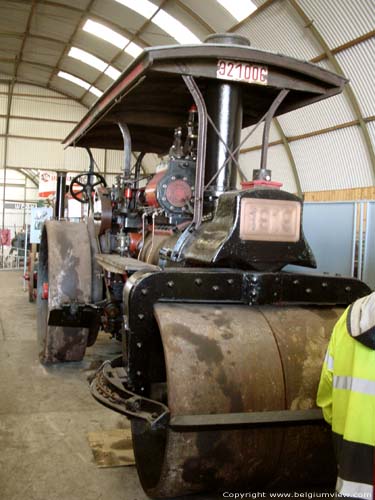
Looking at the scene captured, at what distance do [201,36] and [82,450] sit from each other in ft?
36.6

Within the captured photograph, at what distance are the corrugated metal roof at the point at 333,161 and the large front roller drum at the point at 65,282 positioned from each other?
724cm

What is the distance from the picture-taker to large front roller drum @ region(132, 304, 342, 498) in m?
2.09

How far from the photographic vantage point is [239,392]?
216cm

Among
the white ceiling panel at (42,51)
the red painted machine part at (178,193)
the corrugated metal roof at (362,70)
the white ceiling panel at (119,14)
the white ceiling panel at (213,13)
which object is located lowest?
the red painted machine part at (178,193)

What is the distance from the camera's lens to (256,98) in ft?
12.7

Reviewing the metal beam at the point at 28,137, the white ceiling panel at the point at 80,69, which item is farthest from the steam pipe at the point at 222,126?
the metal beam at the point at 28,137

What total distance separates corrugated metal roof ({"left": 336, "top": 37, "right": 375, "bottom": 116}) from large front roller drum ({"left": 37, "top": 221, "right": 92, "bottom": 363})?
6521 millimetres

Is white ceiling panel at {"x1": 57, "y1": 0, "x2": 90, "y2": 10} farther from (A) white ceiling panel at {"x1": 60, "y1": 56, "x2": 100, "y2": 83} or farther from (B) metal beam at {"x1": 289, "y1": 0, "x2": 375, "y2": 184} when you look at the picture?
(B) metal beam at {"x1": 289, "y1": 0, "x2": 375, "y2": 184}

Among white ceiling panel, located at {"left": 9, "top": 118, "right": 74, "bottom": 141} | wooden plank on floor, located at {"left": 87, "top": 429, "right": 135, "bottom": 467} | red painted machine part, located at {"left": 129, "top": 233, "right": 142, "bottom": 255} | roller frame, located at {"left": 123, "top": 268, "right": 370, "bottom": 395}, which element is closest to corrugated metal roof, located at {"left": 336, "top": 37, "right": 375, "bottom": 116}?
red painted machine part, located at {"left": 129, "top": 233, "right": 142, "bottom": 255}

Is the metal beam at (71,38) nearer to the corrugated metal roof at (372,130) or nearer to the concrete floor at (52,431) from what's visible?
the corrugated metal roof at (372,130)

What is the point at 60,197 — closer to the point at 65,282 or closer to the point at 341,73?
the point at 65,282

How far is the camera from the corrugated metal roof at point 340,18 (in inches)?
344

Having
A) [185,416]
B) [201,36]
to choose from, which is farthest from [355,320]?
[201,36]

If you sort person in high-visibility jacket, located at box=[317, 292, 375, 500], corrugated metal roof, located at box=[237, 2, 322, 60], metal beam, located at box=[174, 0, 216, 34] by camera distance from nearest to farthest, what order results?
person in high-visibility jacket, located at box=[317, 292, 375, 500] → corrugated metal roof, located at box=[237, 2, 322, 60] → metal beam, located at box=[174, 0, 216, 34]
